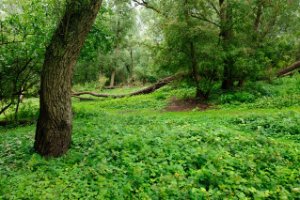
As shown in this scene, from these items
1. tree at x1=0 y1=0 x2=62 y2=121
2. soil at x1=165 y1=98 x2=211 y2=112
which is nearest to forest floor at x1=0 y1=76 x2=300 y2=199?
tree at x1=0 y1=0 x2=62 y2=121

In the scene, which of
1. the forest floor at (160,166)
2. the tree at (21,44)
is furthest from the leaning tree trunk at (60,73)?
the tree at (21,44)

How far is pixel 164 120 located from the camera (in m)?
10.2

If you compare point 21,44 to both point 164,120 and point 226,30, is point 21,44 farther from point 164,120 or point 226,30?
point 226,30

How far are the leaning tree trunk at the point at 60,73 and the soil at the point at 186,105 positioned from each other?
8.68 m

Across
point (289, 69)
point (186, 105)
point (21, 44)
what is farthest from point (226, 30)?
point (21, 44)

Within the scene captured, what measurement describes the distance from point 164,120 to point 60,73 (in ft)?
15.6

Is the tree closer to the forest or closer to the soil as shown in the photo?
the forest

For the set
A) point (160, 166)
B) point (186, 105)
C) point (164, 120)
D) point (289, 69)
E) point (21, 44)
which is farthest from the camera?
point (289, 69)

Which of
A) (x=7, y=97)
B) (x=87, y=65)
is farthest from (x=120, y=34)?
(x=7, y=97)

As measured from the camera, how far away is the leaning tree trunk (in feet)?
20.4

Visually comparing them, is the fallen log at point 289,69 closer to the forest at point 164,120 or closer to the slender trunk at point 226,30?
the forest at point 164,120

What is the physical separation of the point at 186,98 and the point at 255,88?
373 centimetres

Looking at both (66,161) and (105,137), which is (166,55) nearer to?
(105,137)

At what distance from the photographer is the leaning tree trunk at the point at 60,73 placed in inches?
245
